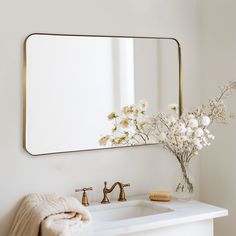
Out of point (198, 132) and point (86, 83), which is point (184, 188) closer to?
point (198, 132)

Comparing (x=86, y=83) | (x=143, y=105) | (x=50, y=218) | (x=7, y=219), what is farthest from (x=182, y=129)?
(x=7, y=219)

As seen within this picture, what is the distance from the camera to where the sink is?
2.61 m

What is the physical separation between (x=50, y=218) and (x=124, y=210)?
2.05 ft

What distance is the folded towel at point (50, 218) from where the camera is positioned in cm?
215

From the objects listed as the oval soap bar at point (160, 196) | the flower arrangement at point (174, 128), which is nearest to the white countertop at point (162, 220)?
the oval soap bar at point (160, 196)

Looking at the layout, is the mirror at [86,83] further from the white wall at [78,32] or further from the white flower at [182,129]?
the white flower at [182,129]

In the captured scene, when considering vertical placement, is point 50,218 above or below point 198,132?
below

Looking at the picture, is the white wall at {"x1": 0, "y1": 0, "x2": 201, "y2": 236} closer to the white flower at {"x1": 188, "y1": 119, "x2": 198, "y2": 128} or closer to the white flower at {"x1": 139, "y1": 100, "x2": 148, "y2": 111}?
the white flower at {"x1": 139, "y1": 100, "x2": 148, "y2": 111}

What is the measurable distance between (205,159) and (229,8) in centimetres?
99

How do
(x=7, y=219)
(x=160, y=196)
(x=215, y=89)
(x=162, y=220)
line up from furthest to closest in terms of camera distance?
(x=215, y=89) < (x=160, y=196) < (x=7, y=219) < (x=162, y=220)

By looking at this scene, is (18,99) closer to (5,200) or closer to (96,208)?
(5,200)

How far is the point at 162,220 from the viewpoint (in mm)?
2371

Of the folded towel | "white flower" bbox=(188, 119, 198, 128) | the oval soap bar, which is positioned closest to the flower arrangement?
"white flower" bbox=(188, 119, 198, 128)

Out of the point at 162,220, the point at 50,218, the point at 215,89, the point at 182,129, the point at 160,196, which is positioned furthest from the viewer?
the point at 215,89
